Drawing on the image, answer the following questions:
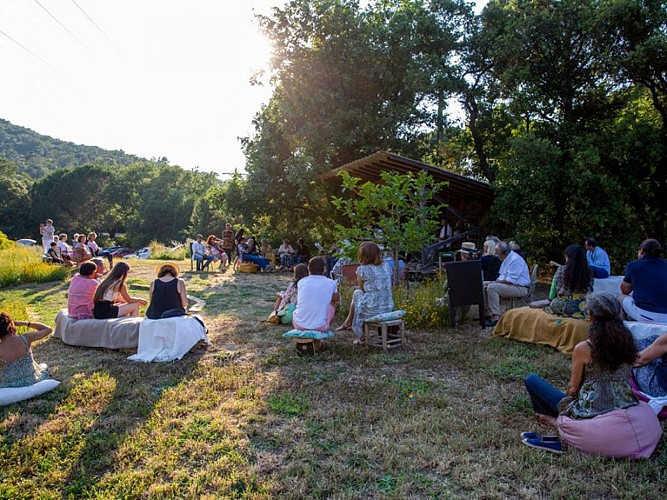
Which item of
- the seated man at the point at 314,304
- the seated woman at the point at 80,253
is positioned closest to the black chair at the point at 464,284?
the seated man at the point at 314,304

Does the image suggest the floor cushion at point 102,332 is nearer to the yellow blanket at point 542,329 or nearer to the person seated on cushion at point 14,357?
the person seated on cushion at point 14,357

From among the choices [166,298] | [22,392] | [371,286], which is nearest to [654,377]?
[371,286]

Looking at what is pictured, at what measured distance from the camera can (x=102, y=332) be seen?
5988 mm

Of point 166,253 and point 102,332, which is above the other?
point 166,253

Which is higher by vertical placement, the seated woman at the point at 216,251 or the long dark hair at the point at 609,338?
the seated woman at the point at 216,251

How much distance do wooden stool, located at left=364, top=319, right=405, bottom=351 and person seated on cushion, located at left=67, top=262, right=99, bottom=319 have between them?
370 cm

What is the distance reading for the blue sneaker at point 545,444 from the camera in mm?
3226

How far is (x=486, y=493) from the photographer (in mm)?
2760

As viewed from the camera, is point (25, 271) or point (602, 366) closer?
point (602, 366)

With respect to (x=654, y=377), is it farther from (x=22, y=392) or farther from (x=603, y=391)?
(x=22, y=392)

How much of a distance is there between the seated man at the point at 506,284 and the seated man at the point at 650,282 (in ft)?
7.25

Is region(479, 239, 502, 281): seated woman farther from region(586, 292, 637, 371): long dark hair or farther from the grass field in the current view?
region(586, 292, 637, 371): long dark hair

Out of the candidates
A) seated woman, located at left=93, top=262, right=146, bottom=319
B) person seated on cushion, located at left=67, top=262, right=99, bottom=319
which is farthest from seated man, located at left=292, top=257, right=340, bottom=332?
person seated on cushion, located at left=67, top=262, right=99, bottom=319

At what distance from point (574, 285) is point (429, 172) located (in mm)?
7675
